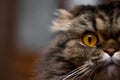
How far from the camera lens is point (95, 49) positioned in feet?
4.82

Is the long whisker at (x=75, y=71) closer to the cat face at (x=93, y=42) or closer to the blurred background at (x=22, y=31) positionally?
the cat face at (x=93, y=42)

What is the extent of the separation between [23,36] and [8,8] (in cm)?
33

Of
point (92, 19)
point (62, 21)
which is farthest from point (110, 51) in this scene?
point (62, 21)

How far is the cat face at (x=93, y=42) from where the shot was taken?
4.68 ft

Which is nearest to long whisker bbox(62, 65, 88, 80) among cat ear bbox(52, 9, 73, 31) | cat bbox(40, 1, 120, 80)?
cat bbox(40, 1, 120, 80)

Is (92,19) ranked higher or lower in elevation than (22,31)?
lower

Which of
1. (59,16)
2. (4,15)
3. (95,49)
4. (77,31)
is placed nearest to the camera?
(95,49)

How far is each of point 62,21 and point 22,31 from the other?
1517 millimetres

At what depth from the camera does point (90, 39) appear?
5.02ft

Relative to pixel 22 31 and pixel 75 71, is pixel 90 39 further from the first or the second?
pixel 22 31

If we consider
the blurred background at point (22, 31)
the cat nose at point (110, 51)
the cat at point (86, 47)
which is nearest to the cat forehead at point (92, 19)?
the cat at point (86, 47)

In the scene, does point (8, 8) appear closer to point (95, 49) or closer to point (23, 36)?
point (23, 36)

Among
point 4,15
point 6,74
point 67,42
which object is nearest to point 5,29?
point 4,15

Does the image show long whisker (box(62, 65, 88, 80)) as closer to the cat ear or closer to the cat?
the cat
